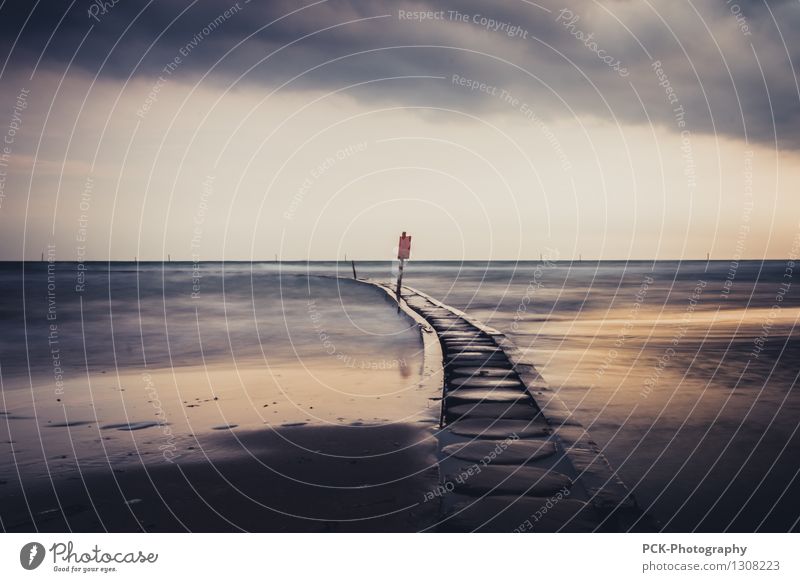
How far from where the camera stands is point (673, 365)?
12.0 m
